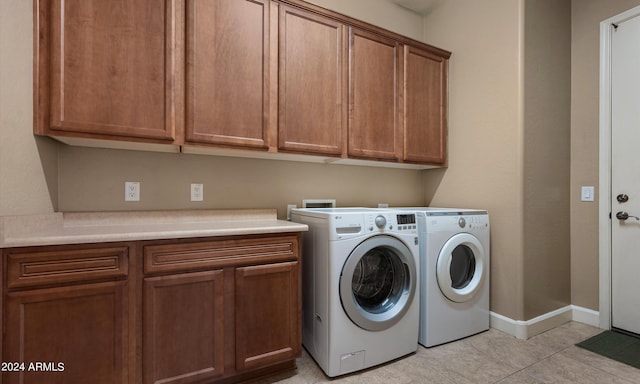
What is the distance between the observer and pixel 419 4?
289 centimetres

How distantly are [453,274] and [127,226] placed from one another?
226 cm

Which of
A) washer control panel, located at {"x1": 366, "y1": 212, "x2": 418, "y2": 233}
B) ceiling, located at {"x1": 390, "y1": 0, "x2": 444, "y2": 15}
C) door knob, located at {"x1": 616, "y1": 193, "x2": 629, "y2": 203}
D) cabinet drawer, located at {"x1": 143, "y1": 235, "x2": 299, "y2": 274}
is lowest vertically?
cabinet drawer, located at {"x1": 143, "y1": 235, "x2": 299, "y2": 274}

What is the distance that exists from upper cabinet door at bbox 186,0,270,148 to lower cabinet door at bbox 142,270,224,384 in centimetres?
81

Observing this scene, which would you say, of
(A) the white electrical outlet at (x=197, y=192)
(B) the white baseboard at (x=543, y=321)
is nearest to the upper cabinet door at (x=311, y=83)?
(A) the white electrical outlet at (x=197, y=192)

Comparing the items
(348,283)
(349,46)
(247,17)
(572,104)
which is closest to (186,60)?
(247,17)

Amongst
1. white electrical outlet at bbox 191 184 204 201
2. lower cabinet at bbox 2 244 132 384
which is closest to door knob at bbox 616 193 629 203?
white electrical outlet at bbox 191 184 204 201

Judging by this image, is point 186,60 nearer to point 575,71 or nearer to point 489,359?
point 489,359

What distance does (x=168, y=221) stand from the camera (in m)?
1.95

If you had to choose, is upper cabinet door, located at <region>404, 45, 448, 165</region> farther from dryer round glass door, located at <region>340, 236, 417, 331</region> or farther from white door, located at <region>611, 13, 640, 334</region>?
white door, located at <region>611, 13, 640, 334</region>

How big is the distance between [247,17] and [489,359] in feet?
8.70

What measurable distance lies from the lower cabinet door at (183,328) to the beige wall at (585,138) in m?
2.83

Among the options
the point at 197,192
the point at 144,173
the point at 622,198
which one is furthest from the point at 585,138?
the point at 144,173

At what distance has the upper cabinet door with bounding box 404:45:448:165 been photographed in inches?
98.8

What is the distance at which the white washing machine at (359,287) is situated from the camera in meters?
1.73
